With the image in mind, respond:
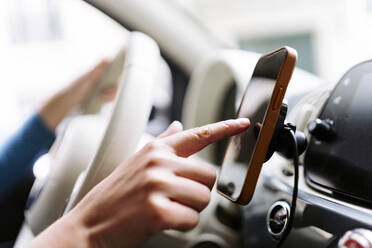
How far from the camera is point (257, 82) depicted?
44 centimetres

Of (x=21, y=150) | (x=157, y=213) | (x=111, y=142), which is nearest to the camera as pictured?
(x=157, y=213)

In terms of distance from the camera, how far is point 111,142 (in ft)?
1.40

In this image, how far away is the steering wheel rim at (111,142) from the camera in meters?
0.43

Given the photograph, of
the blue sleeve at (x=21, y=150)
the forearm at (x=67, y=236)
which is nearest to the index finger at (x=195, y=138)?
the forearm at (x=67, y=236)

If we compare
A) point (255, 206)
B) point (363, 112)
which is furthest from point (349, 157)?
point (255, 206)

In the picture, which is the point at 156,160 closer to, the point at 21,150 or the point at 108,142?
the point at 108,142

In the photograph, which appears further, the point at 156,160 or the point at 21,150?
the point at 21,150

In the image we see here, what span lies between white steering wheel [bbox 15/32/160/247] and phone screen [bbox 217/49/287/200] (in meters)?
0.12

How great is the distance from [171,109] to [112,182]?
2.50 feet

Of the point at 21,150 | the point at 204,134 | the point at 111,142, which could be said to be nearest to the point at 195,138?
the point at 204,134

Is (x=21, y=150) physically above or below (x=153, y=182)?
below

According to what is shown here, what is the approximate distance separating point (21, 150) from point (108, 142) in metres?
0.67

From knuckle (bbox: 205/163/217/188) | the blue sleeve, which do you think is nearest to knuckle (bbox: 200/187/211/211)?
knuckle (bbox: 205/163/217/188)

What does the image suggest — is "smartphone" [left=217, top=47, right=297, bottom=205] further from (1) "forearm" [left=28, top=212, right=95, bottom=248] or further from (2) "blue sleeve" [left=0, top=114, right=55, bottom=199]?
(2) "blue sleeve" [left=0, top=114, right=55, bottom=199]
